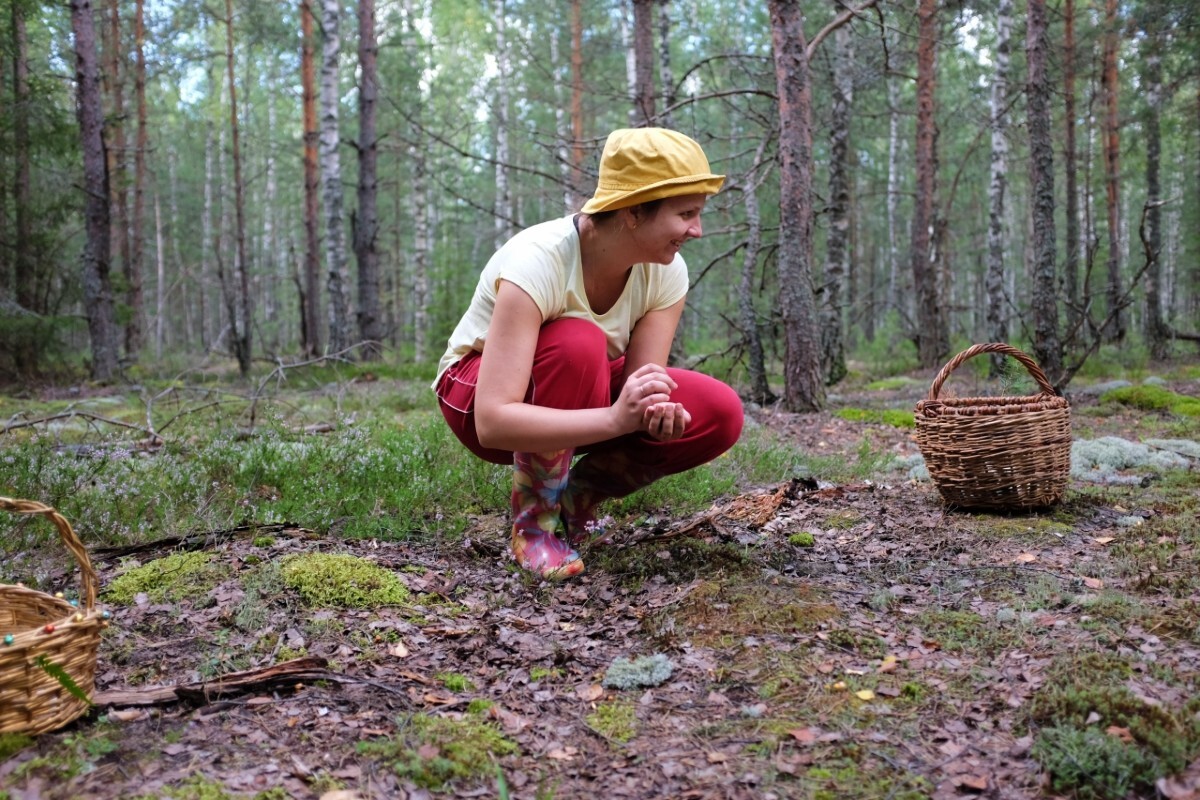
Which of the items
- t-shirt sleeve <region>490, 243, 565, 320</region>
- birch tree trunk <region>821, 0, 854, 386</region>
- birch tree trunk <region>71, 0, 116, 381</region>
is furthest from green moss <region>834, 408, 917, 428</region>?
birch tree trunk <region>71, 0, 116, 381</region>

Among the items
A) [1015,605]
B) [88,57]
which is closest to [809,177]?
[1015,605]

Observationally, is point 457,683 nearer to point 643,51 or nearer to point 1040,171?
point 1040,171

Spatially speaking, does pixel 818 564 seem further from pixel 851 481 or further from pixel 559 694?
pixel 851 481

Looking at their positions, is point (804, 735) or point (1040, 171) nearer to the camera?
point (804, 735)

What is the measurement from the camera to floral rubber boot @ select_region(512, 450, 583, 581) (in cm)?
294

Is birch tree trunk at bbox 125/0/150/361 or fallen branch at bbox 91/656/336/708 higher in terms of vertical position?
birch tree trunk at bbox 125/0/150/361

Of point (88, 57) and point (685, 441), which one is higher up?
point (88, 57)

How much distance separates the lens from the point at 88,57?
32.5ft

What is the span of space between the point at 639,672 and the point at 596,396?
95 centimetres

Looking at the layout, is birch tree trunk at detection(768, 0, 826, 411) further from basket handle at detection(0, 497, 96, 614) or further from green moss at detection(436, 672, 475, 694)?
basket handle at detection(0, 497, 96, 614)

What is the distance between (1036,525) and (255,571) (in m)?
2.95

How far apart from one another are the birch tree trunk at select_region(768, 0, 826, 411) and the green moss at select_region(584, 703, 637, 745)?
212 inches

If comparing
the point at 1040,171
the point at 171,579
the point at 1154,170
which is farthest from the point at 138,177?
the point at 1154,170

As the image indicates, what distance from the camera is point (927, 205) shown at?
1252 cm
